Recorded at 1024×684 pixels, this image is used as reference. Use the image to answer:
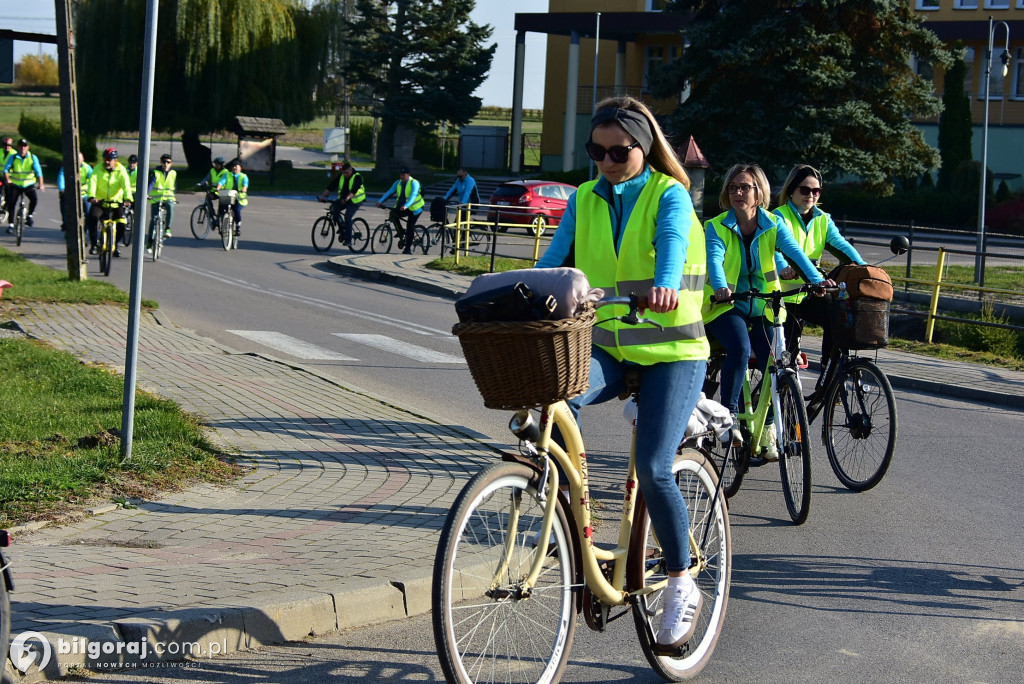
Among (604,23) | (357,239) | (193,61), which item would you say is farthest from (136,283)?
(604,23)

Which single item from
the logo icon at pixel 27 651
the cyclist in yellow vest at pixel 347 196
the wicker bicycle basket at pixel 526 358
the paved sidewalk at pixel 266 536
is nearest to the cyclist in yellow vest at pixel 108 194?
the cyclist in yellow vest at pixel 347 196

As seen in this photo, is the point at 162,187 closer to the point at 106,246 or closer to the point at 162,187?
the point at 162,187

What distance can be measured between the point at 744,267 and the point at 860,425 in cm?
126

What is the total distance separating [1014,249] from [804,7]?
9344 mm

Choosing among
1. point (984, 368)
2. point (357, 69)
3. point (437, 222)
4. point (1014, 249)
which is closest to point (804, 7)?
point (1014, 249)

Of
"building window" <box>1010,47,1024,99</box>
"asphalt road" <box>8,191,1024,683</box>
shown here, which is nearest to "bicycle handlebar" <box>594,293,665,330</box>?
"asphalt road" <box>8,191,1024,683</box>

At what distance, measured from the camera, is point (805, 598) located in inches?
219

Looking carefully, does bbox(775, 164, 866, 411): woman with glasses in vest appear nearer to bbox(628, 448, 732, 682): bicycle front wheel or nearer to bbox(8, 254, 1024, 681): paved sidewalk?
bbox(8, 254, 1024, 681): paved sidewalk

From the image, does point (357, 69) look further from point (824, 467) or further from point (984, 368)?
point (824, 467)

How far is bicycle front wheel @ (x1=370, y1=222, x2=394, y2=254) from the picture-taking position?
26.5 m

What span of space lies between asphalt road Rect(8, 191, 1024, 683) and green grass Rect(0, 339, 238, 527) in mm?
2147

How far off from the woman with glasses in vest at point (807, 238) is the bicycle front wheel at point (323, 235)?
19273mm

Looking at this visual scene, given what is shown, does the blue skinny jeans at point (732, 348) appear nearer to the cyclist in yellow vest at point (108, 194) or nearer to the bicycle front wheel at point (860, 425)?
the bicycle front wheel at point (860, 425)

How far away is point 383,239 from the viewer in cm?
2658
